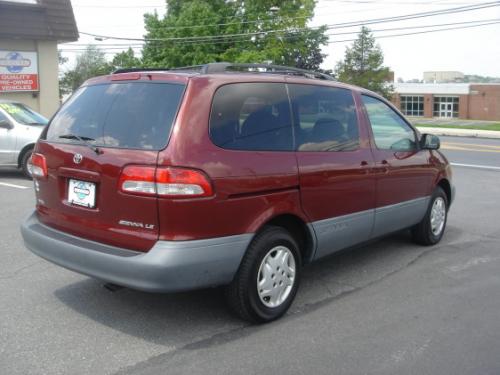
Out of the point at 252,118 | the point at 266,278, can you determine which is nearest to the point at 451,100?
the point at 252,118

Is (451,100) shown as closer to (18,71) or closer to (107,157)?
(18,71)

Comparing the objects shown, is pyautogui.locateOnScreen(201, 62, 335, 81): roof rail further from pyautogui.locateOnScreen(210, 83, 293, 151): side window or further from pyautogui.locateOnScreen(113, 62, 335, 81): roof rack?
pyautogui.locateOnScreen(210, 83, 293, 151): side window

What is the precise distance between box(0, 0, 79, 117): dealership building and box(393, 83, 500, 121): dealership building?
66622 millimetres

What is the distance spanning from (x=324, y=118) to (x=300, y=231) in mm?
1005

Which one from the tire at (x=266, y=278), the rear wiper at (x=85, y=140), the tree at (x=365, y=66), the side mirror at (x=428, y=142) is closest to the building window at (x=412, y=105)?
the tree at (x=365, y=66)

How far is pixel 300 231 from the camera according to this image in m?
4.63

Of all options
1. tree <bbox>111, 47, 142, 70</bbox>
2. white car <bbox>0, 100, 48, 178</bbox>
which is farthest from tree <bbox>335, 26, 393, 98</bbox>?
white car <bbox>0, 100, 48, 178</bbox>

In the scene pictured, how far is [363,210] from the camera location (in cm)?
516

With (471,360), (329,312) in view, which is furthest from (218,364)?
(471,360)

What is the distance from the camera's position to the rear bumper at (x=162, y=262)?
11.9ft

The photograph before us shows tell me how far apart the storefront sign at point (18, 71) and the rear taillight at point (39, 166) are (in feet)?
49.1

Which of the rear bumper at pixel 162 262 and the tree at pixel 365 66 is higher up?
the tree at pixel 365 66

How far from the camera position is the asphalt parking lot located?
11.8ft

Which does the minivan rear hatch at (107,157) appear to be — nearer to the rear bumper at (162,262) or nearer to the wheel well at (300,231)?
the rear bumper at (162,262)
